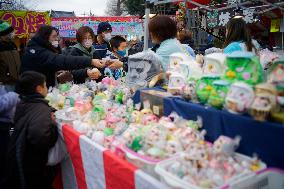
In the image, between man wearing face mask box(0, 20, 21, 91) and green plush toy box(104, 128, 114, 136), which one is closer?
green plush toy box(104, 128, 114, 136)

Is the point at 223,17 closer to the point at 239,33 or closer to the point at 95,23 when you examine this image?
the point at 239,33

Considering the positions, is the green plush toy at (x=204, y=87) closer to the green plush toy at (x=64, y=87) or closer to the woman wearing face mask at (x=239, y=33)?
the woman wearing face mask at (x=239, y=33)

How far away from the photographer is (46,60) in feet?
11.9

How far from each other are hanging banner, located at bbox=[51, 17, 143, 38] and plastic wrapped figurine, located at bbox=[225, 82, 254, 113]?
46.9 ft

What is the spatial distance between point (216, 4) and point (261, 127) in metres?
3.41

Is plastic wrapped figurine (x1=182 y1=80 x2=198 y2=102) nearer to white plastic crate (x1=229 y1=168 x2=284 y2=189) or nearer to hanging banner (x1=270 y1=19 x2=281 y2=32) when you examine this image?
white plastic crate (x1=229 y1=168 x2=284 y2=189)

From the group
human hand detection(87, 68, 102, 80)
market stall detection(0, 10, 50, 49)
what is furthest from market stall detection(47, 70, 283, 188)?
market stall detection(0, 10, 50, 49)

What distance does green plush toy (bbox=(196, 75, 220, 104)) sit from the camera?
1958mm

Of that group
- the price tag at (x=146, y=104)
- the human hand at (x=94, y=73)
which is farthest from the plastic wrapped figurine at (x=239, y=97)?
the human hand at (x=94, y=73)

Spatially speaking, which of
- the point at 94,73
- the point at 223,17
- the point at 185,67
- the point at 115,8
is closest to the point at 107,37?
the point at 94,73

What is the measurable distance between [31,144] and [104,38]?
2.82 m

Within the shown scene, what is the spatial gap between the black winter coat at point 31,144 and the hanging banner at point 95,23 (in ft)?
43.7

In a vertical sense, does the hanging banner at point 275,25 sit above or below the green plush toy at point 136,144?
above

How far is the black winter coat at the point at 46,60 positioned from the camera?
3.55 metres
